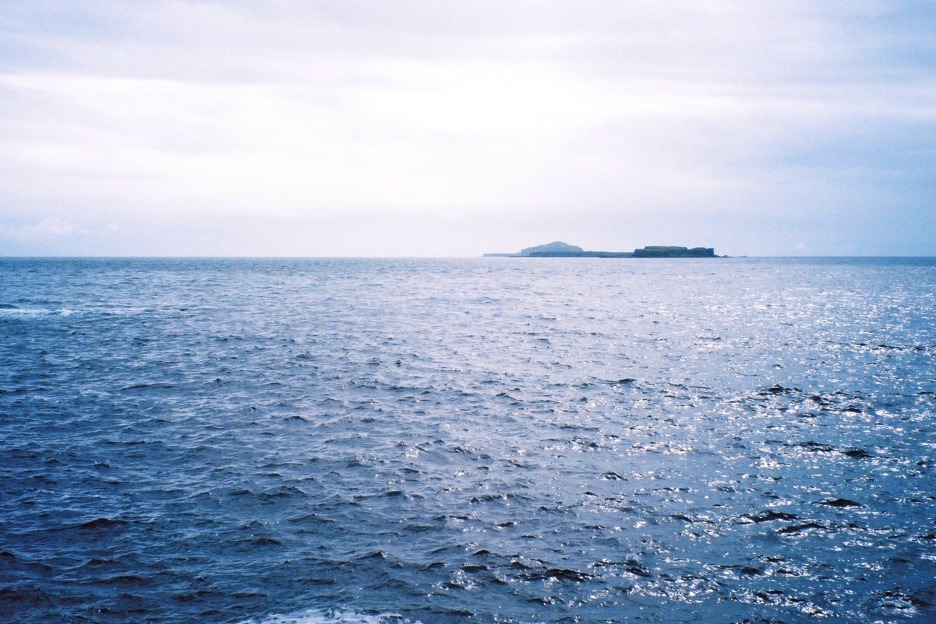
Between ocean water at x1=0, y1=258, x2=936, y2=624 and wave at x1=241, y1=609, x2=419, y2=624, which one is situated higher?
ocean water at x1=0, y1=258, x2=936, y2=624

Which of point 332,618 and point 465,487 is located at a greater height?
point 465,487

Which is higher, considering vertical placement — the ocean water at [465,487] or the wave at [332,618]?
the ocean water at [465,487]

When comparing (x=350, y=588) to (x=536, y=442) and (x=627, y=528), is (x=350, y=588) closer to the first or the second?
(x=627, y=528)

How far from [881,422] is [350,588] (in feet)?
79.6

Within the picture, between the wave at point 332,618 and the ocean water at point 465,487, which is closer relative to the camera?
the wave at point 332,618

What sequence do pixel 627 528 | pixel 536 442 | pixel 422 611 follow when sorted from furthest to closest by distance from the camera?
pixel 536 442 → pixel 627 528 → pixel 422 611

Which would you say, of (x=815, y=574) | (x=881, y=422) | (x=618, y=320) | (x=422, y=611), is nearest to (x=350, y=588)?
(x=422, y=611)

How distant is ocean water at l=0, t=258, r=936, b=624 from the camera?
12383mm

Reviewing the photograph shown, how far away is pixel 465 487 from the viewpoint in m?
18.2

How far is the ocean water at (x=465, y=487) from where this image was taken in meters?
12.4

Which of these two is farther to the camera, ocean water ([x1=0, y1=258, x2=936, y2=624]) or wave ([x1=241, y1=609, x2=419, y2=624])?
ocean water ([x1=0, y1=258, x2=936, y2=624])

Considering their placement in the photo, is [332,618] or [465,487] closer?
[332,618]

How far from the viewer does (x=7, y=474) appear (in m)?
18.8

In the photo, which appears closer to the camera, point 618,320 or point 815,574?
point 815,574
